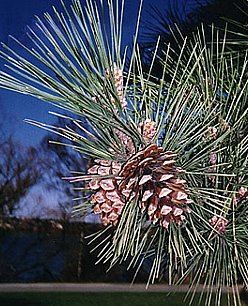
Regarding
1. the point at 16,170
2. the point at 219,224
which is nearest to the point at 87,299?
the point at 16,170

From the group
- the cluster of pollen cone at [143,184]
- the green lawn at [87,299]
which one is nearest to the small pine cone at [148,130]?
the cluster of pollen cone at [143,184]

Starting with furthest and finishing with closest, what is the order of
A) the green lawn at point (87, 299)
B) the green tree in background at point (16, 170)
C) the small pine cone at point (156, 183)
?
the green tree in background at point (16, 170) < the green lawn at point (87, 299) < the small pine cone at point (156, 183)

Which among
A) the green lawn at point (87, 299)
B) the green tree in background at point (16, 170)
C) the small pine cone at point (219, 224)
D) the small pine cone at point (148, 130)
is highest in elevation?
the green tree in background at point (16, 170)

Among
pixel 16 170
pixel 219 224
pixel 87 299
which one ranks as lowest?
pixel 87 299

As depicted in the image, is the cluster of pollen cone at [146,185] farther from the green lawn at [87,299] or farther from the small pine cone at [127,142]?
the green lawn at [87,299]

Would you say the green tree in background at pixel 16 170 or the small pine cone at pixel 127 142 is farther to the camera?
the green tree in background at pixel 16 170

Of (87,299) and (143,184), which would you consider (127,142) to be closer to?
(143,184)

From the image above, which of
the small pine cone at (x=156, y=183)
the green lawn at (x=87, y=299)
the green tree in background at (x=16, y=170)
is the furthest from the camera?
the green tree in background at (x=16, y=170)

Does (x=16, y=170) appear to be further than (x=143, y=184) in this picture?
Yes

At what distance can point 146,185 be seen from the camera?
252 mm

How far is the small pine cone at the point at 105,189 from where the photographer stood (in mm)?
249

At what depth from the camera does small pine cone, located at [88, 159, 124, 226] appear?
25cm

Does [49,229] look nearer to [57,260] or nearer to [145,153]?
[57,260]

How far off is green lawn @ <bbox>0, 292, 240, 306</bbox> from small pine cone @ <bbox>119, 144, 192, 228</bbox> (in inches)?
137
